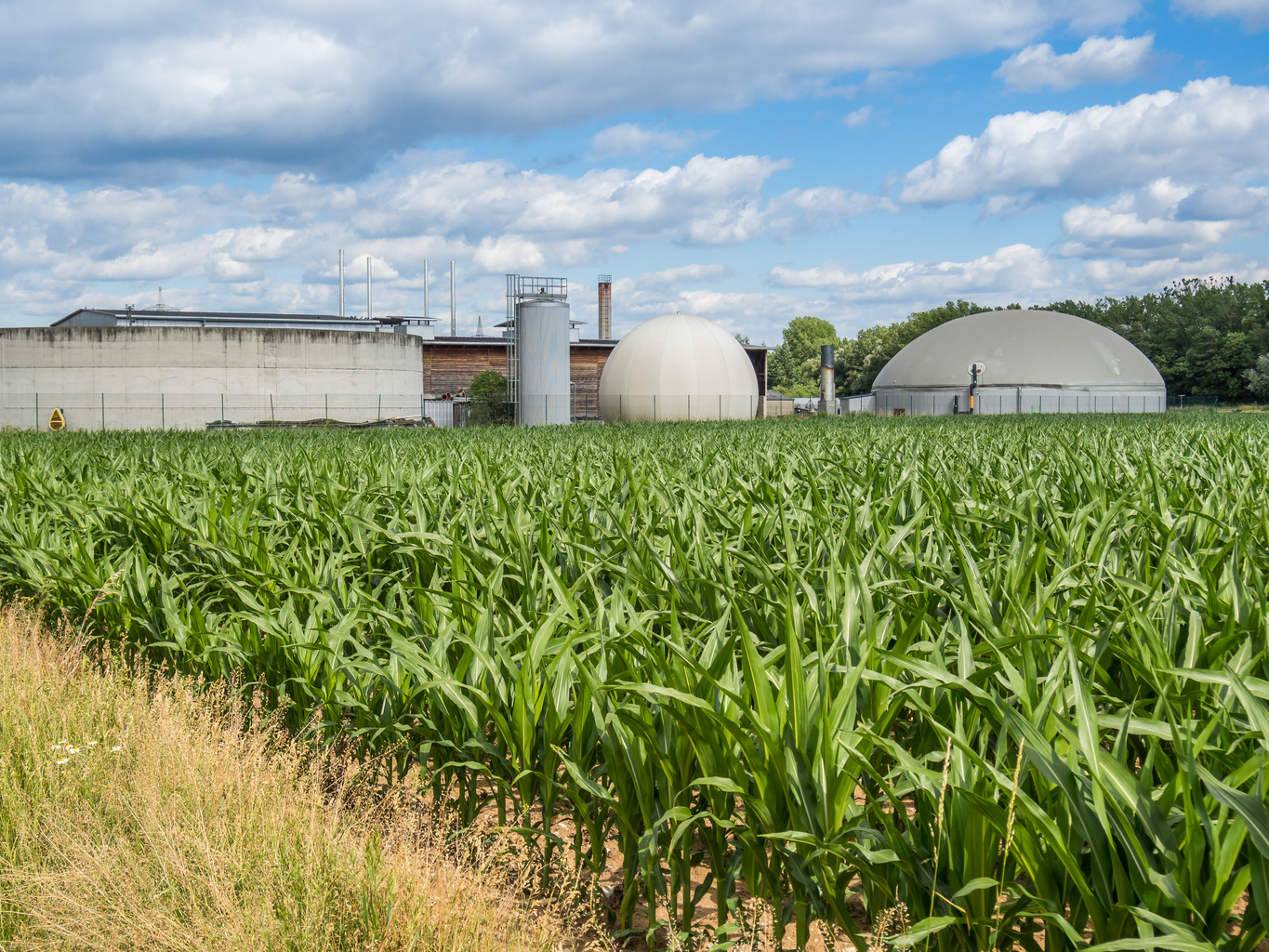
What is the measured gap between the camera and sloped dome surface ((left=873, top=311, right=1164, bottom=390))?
5209 cm

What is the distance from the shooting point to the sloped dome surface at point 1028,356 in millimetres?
52094

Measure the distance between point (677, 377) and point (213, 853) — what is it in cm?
3886

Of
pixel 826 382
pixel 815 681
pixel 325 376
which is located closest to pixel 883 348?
pixel 826 382

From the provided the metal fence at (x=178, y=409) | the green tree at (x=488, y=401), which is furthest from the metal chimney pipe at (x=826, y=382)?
the metal fence at (x=178, y=409)

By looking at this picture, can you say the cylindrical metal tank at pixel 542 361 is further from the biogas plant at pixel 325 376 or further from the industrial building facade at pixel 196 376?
the industrial building facade at pixel 196 376

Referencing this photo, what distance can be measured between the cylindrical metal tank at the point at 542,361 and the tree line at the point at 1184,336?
122 ft

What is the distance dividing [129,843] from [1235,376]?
9139 cm

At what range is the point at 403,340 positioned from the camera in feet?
143

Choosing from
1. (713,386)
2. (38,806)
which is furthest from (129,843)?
(713,386)

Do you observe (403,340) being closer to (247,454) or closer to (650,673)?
(247,454)

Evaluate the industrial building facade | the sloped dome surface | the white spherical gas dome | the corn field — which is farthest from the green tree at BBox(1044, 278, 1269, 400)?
the corn field

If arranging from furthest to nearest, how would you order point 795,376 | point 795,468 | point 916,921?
point 795,376
point 795,468
point 916,921

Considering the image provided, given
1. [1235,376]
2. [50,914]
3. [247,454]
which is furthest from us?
[1235,376]

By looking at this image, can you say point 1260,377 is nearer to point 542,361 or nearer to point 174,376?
point 542,361
